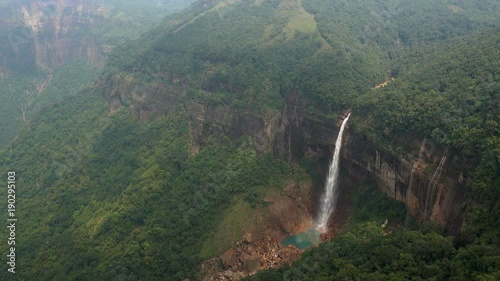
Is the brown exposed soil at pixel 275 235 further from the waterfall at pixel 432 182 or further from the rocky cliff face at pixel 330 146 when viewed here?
the waterfall at pixel 432 182

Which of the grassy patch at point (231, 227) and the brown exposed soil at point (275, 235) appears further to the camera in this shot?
the grassy patch at point (231, 227)

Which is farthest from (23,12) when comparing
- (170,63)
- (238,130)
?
(238,130)

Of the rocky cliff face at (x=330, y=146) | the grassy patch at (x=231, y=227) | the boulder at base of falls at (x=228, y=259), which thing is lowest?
the boulder at base of falls at (x=228, y=259)

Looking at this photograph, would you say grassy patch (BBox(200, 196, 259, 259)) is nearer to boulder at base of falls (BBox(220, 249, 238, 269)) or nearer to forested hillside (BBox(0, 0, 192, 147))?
boulder at base of falls (BBox(220, 249, 238, 269))

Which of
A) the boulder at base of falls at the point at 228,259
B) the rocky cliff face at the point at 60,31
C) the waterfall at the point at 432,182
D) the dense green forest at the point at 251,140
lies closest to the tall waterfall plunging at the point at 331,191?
the dense green forest at the point at 251,140

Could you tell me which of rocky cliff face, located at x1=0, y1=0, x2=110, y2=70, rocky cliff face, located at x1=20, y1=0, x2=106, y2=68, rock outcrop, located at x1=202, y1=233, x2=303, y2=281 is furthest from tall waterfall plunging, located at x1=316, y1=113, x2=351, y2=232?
rocky cliff face, located at x1=20, y1=0, x2=106, y2=68

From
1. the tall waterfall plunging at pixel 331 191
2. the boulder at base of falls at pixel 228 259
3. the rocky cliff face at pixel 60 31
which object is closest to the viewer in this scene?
the boulder at base of falls at pixel 228 259

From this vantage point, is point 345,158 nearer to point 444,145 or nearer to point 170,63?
point 444,145
